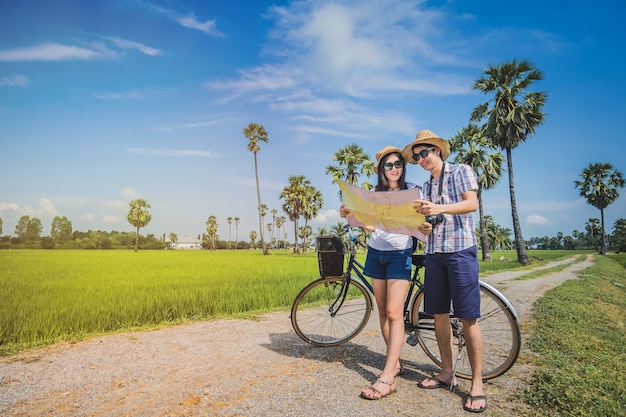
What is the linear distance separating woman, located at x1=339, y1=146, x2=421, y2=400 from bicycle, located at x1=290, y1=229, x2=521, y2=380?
0.38 meters

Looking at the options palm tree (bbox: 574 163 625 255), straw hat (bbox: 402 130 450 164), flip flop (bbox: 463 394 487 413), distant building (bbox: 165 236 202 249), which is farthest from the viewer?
distant building (bbox: 165 236 202 249)

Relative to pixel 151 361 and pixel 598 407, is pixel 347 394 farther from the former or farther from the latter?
pixel 151 361

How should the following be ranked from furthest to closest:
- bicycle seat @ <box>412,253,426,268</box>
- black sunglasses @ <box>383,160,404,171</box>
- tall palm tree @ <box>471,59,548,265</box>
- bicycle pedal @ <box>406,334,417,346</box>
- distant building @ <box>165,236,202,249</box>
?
distant building @ <box>165,236,202,249</box> → tall palm tree @ <box>471,59,548,265</box> → bicycle pedal @ <box>406,334,417,346</box> → bicycle seat @ <box>412,253,426,268</box> → black sunglasses @ <box>383,160,404,171</box>

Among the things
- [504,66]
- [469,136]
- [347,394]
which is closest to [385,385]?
[347,394]

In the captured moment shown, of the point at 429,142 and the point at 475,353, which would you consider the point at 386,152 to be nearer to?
the point at 429,142

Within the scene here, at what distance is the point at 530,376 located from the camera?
330 centimetres

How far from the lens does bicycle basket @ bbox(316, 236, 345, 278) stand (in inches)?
154

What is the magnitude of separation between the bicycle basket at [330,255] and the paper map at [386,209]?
0.72 metres

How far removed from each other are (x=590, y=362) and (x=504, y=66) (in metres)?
27.0

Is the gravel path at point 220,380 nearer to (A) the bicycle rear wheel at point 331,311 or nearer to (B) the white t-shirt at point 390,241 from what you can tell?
(A) the bicycle rear wheel at point 331,311

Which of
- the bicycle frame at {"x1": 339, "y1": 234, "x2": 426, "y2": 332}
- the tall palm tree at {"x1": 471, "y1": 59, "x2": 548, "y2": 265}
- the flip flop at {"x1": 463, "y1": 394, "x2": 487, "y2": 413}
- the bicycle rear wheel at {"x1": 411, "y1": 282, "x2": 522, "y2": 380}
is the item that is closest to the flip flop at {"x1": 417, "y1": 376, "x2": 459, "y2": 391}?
the bicycle rear wheel at {"x1": 411, "y1": 282, "x2": 522, "y2": 380}

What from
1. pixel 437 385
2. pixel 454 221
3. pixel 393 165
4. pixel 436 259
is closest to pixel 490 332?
pixel 437 385

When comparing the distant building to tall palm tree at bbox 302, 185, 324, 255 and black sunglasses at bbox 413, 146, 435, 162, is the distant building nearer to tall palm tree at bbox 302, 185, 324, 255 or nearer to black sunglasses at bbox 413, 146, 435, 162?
tall palm tree at bbox 302, 185, 324, 255

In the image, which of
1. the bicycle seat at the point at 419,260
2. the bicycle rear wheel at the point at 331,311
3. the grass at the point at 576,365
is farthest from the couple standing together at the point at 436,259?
the bicycle rear wheel at the point at 331,311
